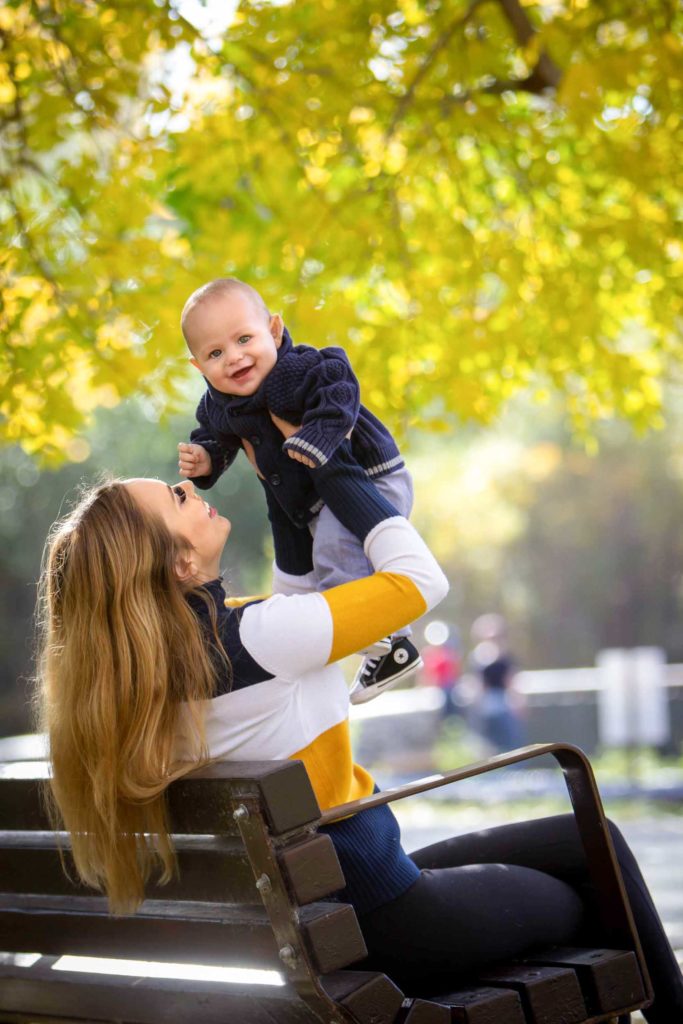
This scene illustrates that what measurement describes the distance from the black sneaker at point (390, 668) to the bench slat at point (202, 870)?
2.31ft

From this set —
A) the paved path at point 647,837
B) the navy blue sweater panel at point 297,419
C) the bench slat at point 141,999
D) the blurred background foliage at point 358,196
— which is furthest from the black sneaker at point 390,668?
the blurred background foliage at point 358,196

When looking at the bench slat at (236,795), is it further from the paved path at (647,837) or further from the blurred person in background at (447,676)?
the blurred person in background at (447,676)

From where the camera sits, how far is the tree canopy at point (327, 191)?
535 centimetres

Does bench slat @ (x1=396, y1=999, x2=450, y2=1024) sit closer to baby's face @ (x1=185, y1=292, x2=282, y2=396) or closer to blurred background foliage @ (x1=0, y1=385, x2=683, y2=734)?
baby's face @ (x1=185, y1=292, x2=282, y2=396)

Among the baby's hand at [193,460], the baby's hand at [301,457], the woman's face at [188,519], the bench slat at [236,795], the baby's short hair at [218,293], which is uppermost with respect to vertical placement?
the baby's short hair at [218,293]

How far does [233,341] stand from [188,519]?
451 millimetres

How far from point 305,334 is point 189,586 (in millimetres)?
2920

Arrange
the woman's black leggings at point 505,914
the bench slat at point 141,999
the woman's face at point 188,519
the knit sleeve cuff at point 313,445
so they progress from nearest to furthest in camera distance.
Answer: the bench slat at point 141,999, the woman's black leggings at point 505,914, the woman's face at point 188,519, the knit sleeve cuff at point 313,445

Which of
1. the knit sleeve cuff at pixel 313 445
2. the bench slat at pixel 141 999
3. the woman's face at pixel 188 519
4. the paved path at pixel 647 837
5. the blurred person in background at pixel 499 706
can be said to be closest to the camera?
the bench slat at pixel 141 999

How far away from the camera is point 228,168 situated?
6094mm

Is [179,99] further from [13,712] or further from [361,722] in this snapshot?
[13,712]

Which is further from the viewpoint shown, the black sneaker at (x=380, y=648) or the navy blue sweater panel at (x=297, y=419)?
the black sneaker at (x=380, y=648)

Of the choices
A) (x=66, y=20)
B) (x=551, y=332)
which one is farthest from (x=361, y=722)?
(x=66, y=20)

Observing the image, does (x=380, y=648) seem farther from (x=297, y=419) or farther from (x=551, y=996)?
(x=551, y=996)
